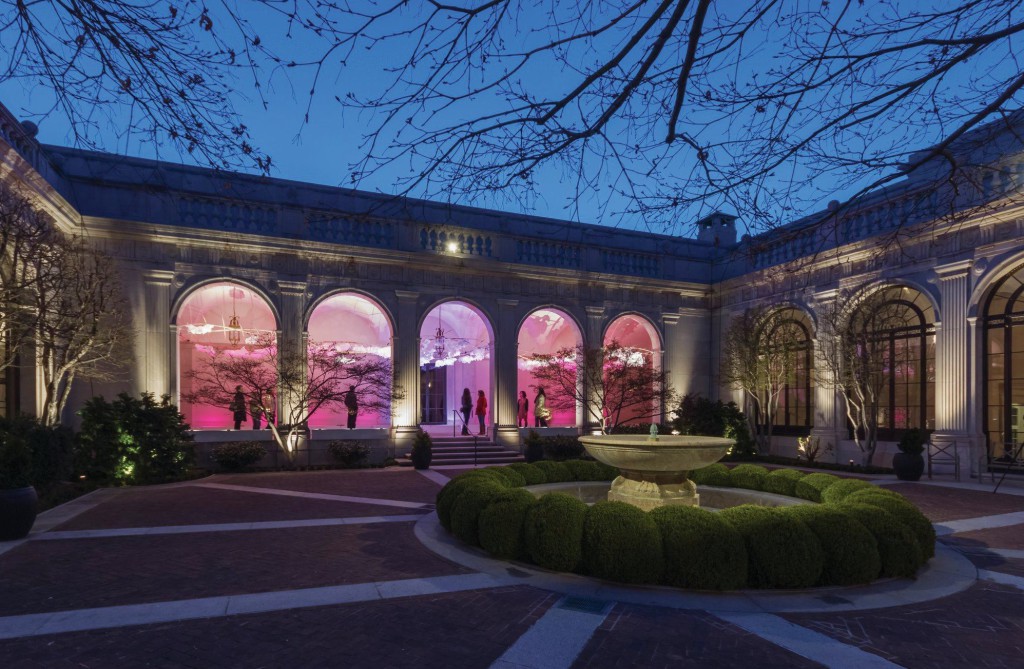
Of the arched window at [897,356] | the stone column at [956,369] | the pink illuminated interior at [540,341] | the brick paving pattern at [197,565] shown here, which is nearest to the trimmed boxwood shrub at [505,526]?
the brick paving pattern at [197,565]

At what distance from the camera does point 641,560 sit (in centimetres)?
638

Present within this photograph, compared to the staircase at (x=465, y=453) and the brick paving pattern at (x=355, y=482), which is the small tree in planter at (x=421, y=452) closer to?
the brick paving pattern at (x=355, y=482)

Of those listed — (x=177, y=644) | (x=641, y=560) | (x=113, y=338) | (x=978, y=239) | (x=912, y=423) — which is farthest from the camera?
(x=912, y=423)

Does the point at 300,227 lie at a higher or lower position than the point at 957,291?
higher

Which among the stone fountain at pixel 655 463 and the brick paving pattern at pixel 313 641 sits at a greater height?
the stone fountain at pixel 655 463

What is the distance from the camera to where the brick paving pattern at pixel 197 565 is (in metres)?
6.02

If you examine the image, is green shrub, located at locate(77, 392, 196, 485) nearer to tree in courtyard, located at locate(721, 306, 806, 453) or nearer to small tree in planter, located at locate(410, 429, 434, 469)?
small tree in planter, located at locate(410, 429, 434, 469)

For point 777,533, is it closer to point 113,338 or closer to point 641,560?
point 641,560

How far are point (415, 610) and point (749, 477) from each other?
7641 mm

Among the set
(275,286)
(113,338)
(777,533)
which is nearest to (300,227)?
(275,286)

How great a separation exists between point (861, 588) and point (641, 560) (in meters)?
2.46

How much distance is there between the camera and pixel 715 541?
6375 millimetres

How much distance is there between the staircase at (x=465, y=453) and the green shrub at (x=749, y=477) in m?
9.31

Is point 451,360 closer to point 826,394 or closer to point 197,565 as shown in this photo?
point 826,394
